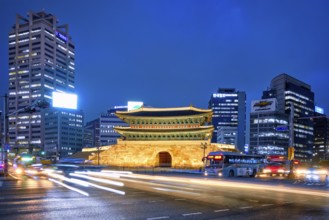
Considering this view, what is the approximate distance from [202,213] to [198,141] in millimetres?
56609

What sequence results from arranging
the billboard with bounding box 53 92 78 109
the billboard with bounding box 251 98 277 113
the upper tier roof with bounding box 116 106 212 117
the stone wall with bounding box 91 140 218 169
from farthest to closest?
1. the billboard with bounding box 251 98 277 113
2. the upper tier roof with bounding box 116 106 212 117
3. the stone wall with bounding box 91 140 218 169
4. the billboard with bounding box 53 92 78 109

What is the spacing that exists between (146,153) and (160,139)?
167 inches

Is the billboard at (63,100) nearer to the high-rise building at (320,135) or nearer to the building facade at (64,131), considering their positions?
the building facade at (64,131)

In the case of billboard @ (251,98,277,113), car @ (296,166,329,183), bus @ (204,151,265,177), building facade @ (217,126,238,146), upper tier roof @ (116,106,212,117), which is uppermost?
billboard @ (251,98,277,113)

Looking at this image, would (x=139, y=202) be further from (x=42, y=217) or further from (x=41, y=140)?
(x=41, y=140)

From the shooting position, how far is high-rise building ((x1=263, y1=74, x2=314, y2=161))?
6083 inches

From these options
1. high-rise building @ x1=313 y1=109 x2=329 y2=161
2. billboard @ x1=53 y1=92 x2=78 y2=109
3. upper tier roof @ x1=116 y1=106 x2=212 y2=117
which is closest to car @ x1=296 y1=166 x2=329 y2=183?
upper tier roof @ x1=116 y1=106 x2=212 y2=117

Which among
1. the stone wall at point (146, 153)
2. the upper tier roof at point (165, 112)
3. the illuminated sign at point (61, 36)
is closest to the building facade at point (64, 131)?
the illuminated sign at point (61, 36)

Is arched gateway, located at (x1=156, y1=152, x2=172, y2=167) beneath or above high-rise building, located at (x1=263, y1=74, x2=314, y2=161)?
beneath

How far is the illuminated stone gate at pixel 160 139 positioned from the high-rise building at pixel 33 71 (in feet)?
284

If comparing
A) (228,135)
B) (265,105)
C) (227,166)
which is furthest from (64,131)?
(227,166)

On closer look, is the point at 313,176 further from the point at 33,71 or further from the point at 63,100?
the point at 33,71

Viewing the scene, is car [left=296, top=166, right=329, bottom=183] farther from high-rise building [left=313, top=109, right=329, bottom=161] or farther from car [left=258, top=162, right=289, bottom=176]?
→ high-rise building [left=313, top=109, right=329, bottom=161]

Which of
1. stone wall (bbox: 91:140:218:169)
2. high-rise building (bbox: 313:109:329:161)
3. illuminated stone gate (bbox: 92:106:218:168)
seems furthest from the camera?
high-rise building (bbox: 313:109:329:161)
